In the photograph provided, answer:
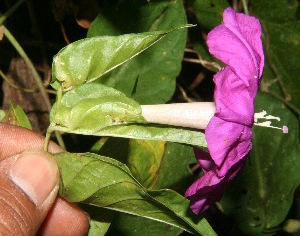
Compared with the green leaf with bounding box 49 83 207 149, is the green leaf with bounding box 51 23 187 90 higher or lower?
higher

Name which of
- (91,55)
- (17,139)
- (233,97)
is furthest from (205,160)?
(17,139)

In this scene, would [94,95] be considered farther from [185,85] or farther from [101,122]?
[185,85]

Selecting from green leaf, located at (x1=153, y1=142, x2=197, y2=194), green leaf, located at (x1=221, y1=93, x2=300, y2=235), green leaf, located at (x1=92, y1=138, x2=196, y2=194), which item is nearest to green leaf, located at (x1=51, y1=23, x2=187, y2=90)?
green leaf, located at (x1=92, y1=138, x2=196, y2=194)

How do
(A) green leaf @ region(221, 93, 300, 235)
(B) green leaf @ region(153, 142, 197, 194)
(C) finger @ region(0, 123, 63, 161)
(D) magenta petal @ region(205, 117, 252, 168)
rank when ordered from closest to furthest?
(D) magenta petal @ region(205, 117, 252, 168) < (C) finger @ region(0, 123, 63, 161) < (B) green leaf @ region(153, 142, 197, 194) < (A) green leaf @ region(221, 93, 300, 235)

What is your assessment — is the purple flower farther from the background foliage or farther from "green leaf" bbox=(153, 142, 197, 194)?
"green leaf" bbox=(153, 142, 197, 194)

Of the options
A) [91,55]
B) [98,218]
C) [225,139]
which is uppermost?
[91,55]

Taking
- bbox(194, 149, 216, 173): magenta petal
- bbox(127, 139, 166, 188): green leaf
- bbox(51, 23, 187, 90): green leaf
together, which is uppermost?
bbox(51, 23, 187, 90): green leaf

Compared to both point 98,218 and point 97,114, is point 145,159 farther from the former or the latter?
point 97,114
